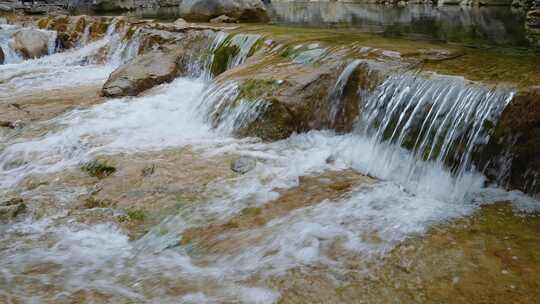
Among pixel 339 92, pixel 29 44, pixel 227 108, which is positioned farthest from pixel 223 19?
pixel 339 92

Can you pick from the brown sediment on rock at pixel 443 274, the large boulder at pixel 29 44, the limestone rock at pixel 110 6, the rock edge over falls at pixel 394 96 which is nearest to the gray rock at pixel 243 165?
the rock edge over falls at pixel 394 96

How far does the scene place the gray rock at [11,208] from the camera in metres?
4.54

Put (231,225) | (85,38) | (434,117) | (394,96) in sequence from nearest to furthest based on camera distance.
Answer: (231,225)
(434,117)
(394,96)
(85,38)

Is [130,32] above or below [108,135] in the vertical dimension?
above

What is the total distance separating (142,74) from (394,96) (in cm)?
568

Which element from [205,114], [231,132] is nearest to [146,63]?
[205,114]

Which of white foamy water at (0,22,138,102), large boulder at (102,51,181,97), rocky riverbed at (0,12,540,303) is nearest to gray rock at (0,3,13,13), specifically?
white foamy water at (0,22,138,102)

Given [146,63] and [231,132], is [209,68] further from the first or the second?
[231,132]

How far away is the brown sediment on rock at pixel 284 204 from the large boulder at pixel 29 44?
1250cm

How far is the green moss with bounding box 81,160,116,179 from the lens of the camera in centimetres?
564

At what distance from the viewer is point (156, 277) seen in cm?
359

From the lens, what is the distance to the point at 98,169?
18.8 ft

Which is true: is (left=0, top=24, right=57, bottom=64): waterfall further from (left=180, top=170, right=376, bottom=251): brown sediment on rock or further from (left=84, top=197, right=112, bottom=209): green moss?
(left=180, top=170, right=376, bottom=251): brown sediment on rock

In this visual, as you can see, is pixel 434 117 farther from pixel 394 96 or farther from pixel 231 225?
pixel 231 225
